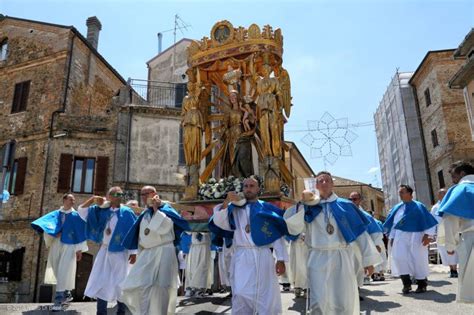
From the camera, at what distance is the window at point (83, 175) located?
56.6ft

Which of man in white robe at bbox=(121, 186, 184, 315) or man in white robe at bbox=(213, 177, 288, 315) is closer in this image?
man in white robe at bbox=(213, 177, 288, 315)

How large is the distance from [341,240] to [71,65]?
18046mm

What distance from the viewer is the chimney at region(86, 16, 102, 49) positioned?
909 inches

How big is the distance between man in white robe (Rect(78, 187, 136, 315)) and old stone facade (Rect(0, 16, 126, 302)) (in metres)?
11.3

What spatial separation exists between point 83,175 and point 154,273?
13.5 meters

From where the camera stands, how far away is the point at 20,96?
19453mm

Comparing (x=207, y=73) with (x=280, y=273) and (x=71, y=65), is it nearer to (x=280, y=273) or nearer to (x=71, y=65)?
(x=280, y=273)

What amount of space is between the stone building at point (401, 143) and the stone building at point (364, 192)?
10.9 m

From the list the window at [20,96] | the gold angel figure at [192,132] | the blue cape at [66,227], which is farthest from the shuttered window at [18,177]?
the blue cape at [66,227]

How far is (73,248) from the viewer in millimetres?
6863

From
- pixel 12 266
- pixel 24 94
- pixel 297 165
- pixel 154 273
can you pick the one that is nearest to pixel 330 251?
pixel 154 273

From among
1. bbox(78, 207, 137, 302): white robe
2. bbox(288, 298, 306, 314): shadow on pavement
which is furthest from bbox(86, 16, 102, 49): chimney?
bbox(288, 298, 306, 314): shadow on pavement

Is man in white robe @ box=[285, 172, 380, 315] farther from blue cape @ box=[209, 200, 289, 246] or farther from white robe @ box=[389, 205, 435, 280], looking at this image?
white robe @ box=[389, 205, 435, 280]

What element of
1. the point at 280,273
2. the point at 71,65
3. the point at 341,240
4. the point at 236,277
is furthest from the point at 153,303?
the point at 71,65
